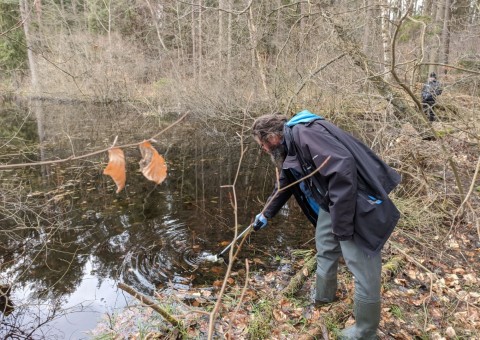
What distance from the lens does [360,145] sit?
252 centimetres

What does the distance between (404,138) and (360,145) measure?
3719 millimetres

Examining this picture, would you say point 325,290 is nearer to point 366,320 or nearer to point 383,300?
point 383,300

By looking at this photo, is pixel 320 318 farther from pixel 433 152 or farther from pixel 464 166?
pixel 464 166

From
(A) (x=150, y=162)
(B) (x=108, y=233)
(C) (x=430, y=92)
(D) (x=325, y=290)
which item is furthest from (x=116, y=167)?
(C) (x=430, y=92)

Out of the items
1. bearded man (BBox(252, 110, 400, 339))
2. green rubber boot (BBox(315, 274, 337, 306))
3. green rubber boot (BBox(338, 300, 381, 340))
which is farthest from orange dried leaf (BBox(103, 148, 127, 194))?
green rubber boot (BBox(315, 274, 337, 306))

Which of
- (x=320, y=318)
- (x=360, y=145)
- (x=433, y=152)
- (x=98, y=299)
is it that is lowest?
(x=98, y=299)

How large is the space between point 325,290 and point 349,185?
1439 millimetres

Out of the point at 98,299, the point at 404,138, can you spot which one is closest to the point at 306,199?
the point at 98,299

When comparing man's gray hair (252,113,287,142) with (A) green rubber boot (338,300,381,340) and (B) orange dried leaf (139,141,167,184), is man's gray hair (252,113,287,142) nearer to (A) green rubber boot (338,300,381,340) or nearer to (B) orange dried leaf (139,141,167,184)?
(A) green rubber boot (338,300,381,340)

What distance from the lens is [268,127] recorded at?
105 inches

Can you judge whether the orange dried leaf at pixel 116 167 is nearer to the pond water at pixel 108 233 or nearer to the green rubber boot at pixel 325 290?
the pond water at pixel 108 233

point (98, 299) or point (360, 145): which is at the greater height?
point (360, 145)

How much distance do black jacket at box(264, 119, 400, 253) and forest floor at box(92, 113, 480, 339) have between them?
2.43ft

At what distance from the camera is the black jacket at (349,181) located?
2.28 m
